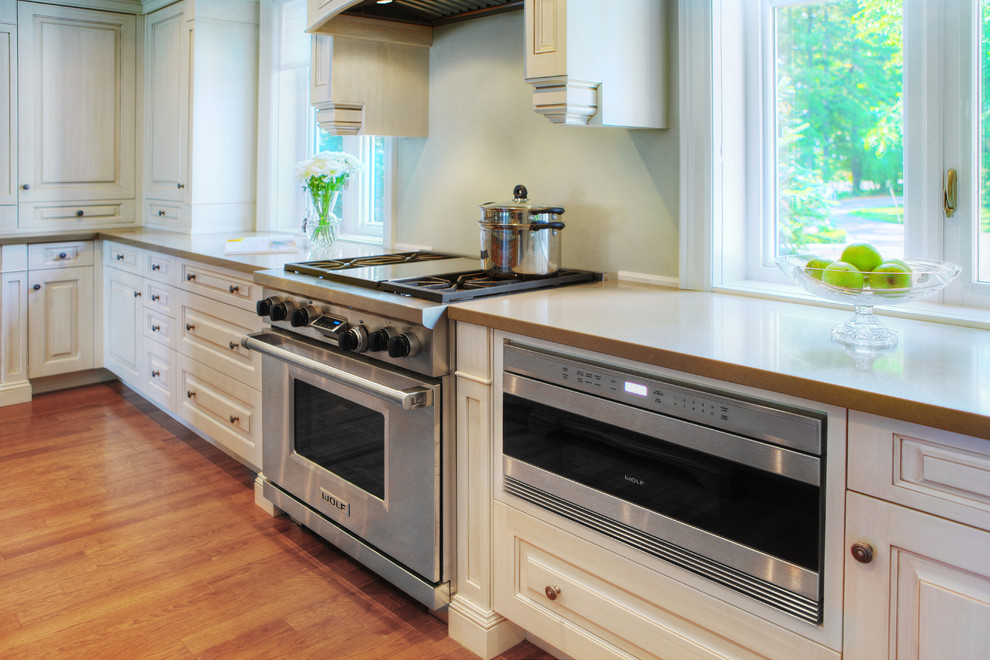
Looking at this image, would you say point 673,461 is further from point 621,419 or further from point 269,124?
point 269,124

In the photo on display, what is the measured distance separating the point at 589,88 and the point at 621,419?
882 millimetres

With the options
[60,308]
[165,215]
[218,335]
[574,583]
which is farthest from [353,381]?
[60,308]

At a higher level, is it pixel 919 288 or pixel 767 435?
pixel 919 288

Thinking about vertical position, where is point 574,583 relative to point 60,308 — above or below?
below

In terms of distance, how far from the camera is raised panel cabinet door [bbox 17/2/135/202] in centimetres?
421

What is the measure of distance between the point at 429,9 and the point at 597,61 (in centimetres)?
A: 99

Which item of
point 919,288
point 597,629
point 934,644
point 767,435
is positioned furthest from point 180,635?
point 919,288

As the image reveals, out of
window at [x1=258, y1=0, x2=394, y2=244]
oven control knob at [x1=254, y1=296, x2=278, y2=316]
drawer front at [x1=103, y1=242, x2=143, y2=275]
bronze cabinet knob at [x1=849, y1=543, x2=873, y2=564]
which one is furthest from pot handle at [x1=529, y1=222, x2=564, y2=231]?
drawer front at [x1=103, y1=242, x2=143, y2=275]

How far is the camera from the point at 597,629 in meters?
1.76

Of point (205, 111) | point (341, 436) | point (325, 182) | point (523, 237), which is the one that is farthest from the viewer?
point (205, 111)

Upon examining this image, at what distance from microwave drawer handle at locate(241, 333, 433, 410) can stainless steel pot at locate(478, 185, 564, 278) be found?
1.67 ft

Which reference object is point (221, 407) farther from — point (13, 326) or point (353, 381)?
point (13, 326)

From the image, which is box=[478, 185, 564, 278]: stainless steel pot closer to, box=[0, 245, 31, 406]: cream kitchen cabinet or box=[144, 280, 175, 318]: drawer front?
box=[144, 280, 175, 318]: drawer front

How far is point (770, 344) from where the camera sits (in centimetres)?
153
